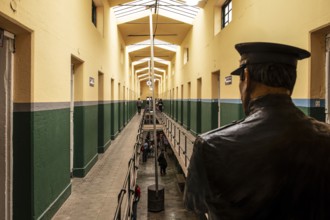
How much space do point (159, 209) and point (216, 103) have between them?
12.5 feet

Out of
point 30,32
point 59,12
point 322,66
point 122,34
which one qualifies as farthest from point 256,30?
point 122,34

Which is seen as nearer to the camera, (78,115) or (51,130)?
(51,130)

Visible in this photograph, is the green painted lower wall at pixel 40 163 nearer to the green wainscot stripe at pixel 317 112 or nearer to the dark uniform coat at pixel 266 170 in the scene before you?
the dark uniform coat at pixel 266 170

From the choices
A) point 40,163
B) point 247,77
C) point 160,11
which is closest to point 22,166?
point 40,163

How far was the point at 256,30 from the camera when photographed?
208 inches

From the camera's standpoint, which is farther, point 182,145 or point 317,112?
point 182,145

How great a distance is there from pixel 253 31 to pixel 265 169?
195 inches

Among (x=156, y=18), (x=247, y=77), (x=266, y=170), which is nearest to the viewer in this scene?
(x=266, y=170)

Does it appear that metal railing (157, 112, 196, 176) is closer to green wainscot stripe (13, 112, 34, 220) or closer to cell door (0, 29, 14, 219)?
green wainscot stripe (13, 112, 34, 220)

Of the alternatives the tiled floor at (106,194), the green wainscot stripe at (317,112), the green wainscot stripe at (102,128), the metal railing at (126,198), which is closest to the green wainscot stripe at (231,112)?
the green wainscot stripe at (317,112)

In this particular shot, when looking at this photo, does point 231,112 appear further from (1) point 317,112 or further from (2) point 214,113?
(1) point 317,112

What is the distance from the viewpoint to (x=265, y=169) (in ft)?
3.29

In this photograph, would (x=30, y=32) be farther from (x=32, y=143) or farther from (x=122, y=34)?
(x=122, y=34)

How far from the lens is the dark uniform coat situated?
3.30 ft
